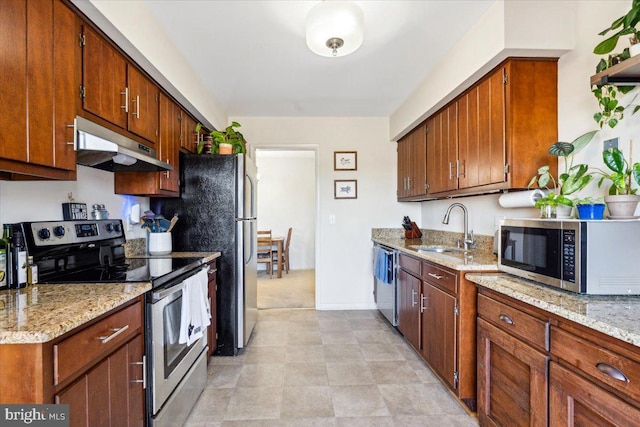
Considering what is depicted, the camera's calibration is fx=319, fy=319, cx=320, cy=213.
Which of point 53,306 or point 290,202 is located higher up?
point 290,202

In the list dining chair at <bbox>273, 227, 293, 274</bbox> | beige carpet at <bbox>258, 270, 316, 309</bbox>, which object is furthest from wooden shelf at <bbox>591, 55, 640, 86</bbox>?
dining chair at <bbox>273, 227, 293, 274</bbox>

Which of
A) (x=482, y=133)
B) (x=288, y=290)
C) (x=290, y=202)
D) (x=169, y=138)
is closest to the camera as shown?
(x=482, y=133)

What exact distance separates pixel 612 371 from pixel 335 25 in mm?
1786

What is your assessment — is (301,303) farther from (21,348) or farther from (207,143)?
(21,348)

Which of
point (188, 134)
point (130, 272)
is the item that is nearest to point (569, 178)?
point (130, 272)

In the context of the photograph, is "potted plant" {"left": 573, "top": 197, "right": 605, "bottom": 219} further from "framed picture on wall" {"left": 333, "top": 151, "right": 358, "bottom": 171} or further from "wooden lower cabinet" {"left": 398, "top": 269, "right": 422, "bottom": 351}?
"framed picture on wall" {"left": 333, "top": 151, "right": 358, "bottom": 171}

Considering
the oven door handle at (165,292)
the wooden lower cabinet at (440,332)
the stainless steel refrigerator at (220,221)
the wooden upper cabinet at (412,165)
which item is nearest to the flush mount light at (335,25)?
the stainless steel refrigerator at (220,221)

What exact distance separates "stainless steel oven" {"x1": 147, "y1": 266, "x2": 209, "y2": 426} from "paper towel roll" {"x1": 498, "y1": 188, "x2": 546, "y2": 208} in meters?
2.08

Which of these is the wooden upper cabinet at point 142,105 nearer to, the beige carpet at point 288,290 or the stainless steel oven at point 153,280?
the stainless steel oven at point 153,280

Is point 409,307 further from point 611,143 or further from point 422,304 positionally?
point 611,143

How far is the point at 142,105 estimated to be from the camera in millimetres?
2059

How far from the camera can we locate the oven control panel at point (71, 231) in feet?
5.10

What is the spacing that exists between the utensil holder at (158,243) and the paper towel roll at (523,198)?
249cm

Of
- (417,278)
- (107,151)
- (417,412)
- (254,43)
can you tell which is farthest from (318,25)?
(417,412)
